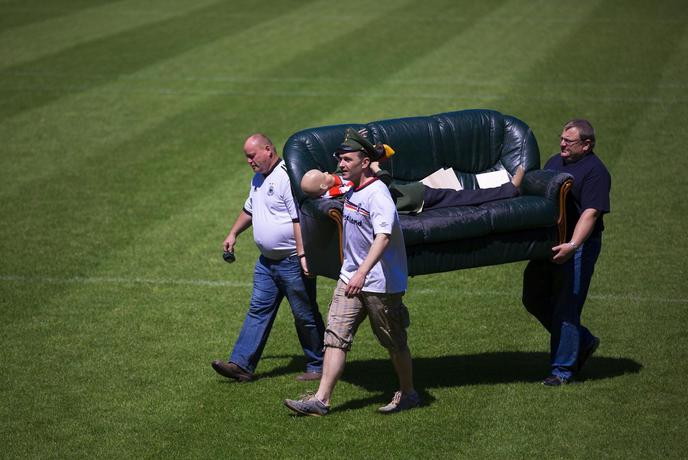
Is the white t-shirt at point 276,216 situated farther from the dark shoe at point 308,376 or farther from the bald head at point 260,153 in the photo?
the dark shoe at point 308,376

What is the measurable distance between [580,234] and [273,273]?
2.63 meters

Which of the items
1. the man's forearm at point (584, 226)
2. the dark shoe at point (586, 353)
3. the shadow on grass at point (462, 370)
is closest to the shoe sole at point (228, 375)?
the shadow on grass at point (462, 370)

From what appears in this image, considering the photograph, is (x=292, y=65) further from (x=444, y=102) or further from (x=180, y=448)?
(x=180, y=448)

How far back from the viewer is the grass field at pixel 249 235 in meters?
8.09

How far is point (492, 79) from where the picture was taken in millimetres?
19609

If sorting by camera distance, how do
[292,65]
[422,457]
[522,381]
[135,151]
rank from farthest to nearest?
[292,65] → [135,151] → [522,381] → [422,457]

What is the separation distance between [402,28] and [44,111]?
832cm

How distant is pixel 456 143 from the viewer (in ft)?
33.9

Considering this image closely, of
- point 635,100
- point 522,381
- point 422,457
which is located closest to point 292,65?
point 635,100

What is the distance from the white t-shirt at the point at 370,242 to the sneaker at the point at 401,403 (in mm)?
893

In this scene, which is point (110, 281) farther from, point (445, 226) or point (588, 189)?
point (588, 189)

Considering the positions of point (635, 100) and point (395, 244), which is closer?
point (395, 244)

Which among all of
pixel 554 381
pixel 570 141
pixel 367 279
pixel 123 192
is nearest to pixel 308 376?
pixel 367 279

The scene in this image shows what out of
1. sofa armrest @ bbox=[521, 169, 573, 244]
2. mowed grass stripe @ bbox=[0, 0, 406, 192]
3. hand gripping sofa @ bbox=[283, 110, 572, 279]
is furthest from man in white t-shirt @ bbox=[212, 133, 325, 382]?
mowed grass stripe @ bbox=[0, 0, 406, 192]
